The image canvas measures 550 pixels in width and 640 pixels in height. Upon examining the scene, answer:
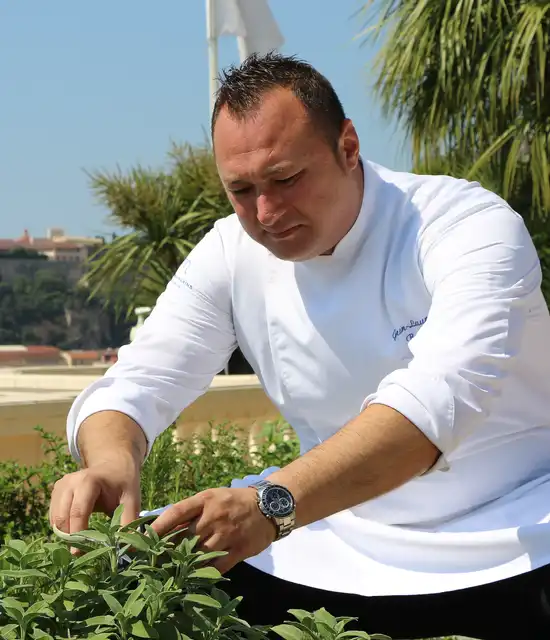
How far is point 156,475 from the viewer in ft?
11.8

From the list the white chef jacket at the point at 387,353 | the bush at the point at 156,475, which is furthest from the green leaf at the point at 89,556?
the bush at the point at 156,475

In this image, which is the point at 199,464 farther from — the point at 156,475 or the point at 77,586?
the point at 77,586

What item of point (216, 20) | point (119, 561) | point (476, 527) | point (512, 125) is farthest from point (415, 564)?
point (512, 125)

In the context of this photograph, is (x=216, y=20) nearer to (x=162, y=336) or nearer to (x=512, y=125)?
(x=512, y=125)

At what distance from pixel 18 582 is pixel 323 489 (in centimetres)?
47

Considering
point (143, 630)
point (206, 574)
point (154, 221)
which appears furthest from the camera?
point (154, 221)

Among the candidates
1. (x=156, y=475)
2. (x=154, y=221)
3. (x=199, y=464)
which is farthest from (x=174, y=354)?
(x=154, y=221)

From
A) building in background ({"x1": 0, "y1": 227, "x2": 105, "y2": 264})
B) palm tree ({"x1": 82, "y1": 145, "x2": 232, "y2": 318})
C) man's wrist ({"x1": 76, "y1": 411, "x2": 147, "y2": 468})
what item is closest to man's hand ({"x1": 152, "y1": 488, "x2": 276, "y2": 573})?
man's wrist ({"x1": 76, "y1": 411, "x2": 147, "y2": 468})

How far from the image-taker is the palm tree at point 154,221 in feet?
41.2

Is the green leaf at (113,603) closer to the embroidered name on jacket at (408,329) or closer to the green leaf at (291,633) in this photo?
the green leaf at (291,633)

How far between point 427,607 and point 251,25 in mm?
6201

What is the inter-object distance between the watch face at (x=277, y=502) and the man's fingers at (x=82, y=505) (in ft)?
0.89

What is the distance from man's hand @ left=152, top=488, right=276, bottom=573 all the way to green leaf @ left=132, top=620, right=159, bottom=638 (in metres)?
0.25

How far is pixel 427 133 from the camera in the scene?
8.87 m
